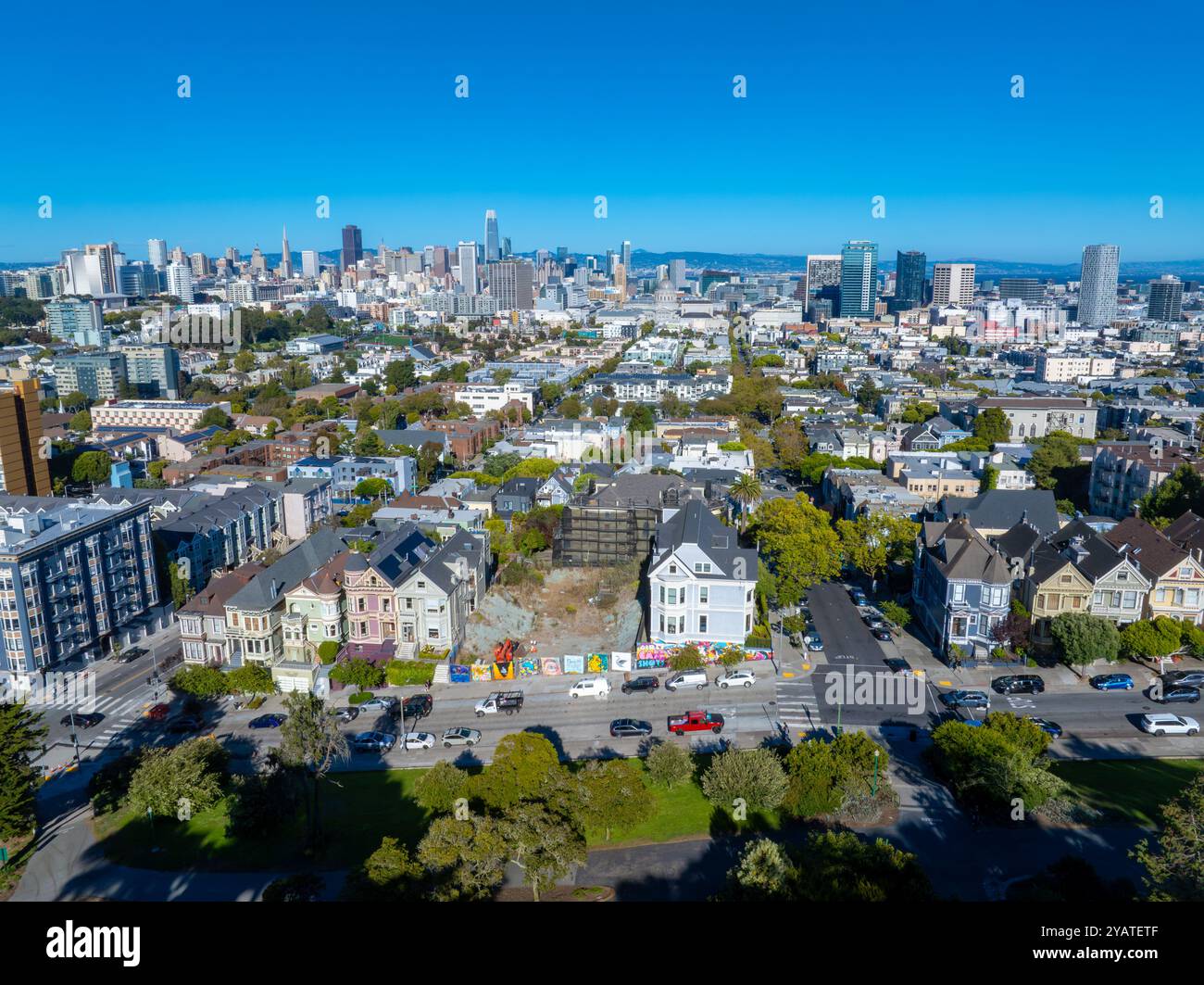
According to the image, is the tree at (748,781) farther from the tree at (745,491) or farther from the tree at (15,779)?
the tree at (745,491)

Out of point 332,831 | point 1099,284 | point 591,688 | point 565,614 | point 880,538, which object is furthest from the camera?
point 1099,284

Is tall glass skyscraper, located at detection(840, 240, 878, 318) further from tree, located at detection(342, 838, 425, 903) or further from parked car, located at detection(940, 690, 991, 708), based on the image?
tree, located at detection(342, 838, 425, 903)

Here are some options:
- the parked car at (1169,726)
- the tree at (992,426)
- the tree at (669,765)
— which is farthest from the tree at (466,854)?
the tree at (992,426)

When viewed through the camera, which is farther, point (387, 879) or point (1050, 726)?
point (1050, 726)

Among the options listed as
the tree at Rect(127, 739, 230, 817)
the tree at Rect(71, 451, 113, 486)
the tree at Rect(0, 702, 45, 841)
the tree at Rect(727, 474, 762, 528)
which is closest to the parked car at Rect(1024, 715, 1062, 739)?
the tree at Rect(727, 474, 762, 528)

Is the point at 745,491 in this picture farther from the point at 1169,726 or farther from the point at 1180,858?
the point at 1180,858

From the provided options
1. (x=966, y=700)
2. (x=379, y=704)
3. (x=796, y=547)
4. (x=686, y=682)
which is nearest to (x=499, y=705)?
(x=379, y=704)
